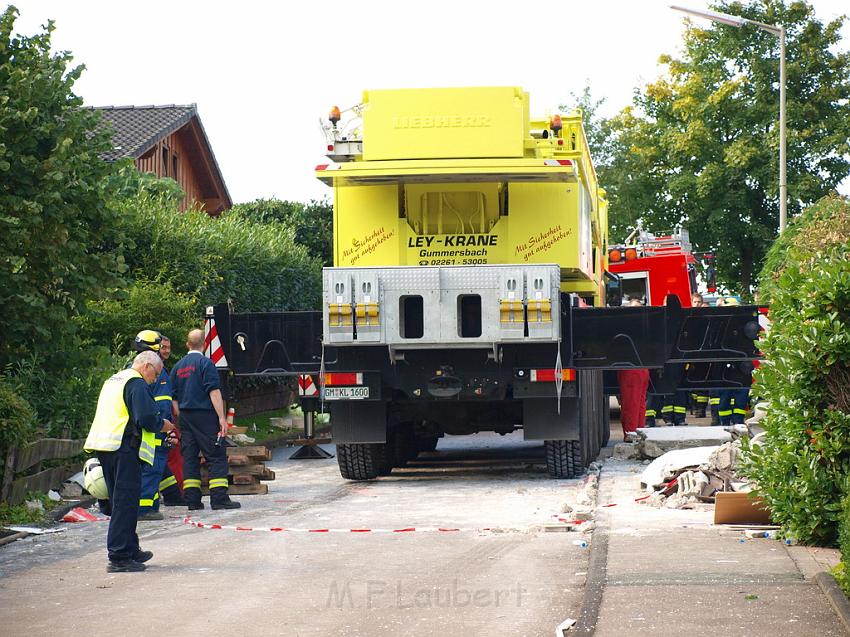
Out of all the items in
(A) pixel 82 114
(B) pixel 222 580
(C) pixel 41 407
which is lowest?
(B) pixel 222 580

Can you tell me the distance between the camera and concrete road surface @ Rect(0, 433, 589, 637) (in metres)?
7.44

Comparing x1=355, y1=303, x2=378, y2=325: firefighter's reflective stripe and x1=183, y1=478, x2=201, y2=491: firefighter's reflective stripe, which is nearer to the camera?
x1=183, y1=478, x2=201, y2=491: firefighter's reflective stripe

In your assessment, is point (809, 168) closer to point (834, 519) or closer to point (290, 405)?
point (290, 405)

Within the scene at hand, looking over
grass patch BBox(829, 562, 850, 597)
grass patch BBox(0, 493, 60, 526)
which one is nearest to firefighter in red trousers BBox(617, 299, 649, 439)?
grass patch BBox(0, 493, 60, 526)

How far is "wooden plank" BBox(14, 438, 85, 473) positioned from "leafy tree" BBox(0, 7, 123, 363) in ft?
3.61

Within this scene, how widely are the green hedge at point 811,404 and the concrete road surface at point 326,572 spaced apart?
1421 mm

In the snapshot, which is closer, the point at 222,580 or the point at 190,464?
the point at 222,580

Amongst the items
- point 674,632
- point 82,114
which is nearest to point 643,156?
point 82,114

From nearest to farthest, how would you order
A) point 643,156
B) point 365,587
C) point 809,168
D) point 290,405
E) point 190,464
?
1. point 365,587
2. point 190,464
3. point 290,405
4. point 809,168
5. point 643,156

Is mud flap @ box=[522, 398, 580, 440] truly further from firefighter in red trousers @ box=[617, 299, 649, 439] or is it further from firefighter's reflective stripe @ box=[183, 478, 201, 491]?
firefighter in red trousers @ box=[617, 299, 649, 439]

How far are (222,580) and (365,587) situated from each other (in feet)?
3.28

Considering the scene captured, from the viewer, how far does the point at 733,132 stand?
125ft

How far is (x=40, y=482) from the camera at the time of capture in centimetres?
1272

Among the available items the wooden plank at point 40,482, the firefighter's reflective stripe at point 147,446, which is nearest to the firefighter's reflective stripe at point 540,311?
the firefighter's reflective stripe at point 147,446
